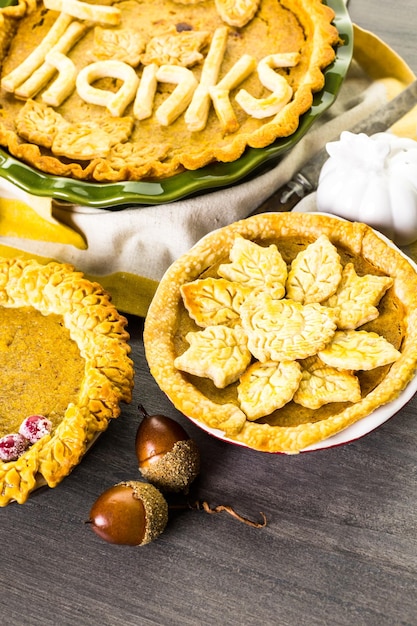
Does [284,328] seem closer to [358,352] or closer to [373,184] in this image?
[358,352]

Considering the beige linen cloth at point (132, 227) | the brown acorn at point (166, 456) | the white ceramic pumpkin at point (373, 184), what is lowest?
the brown acorn at point (166, 456)

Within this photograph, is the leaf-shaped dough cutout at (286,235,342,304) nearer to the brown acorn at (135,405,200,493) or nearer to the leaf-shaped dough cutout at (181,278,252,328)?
the leaf-shaped dough cutout at (181,278,252,328)

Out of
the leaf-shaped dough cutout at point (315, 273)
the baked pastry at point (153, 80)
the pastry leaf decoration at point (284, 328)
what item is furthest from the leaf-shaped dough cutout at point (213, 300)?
the baked pastry at point (153, 80)

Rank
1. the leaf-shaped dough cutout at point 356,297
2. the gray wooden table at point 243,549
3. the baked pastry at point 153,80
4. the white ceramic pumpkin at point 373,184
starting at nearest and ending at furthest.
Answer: the gray wooden table at point 243,549 < the leaf-shaped dough cutout at point 356,297 < the white ceramic pumpkin at point 373,184 < the baked pastry at point 153,80

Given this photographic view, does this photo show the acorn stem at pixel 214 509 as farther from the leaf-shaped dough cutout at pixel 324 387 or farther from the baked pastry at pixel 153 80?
the baked pastry at pixel 153 80

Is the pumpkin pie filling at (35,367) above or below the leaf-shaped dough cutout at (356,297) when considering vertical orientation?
below

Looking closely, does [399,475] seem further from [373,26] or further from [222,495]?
[373,26]

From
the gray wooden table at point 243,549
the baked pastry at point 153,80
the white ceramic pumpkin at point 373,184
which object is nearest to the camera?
the gray wooden table at point 243,549

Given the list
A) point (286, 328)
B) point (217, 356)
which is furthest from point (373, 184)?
point (217, 356)
